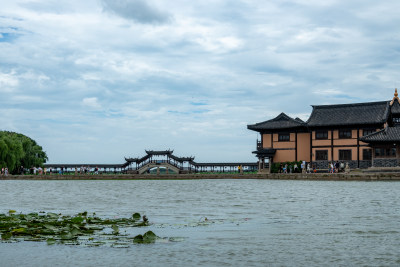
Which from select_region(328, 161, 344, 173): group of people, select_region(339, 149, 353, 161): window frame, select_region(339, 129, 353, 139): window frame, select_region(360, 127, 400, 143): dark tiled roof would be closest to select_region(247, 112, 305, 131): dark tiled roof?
select_region(339, 129, 353, 139): window frame

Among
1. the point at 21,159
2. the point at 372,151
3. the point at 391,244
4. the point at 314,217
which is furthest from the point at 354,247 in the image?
the point at 21,159

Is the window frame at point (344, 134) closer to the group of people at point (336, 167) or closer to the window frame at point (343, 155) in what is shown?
the window frame at point (343, 155)

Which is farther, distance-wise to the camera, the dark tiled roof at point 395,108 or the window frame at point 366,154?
the dark tiled roof at point 395,108

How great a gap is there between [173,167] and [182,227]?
5219cm

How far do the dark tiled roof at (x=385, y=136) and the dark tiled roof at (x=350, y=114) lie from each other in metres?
3.25

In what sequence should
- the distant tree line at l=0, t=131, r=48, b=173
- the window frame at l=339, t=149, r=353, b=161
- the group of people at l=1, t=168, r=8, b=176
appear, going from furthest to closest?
the distant tree line at l=0, t=131, r=48, b=173
the window frame at l=339, t=149, r=353, b=161
the group of people at l=1, t=168, r=8, b=176

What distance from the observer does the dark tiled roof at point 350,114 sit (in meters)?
56.1

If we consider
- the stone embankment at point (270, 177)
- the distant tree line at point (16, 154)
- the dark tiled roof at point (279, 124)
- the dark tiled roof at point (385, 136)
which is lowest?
the stone embankment at point (270, 177)

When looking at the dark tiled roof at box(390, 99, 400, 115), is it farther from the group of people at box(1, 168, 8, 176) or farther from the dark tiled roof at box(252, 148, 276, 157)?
the group of people at box(1, 168, 8, 176)

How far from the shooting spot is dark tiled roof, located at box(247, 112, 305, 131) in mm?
59562

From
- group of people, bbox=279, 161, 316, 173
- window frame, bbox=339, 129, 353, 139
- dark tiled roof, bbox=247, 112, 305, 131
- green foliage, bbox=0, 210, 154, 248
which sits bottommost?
green foliage, bbox=0, 210, 154, 248

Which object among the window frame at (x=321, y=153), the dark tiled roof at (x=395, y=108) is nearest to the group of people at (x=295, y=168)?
the window frame at (x=321, y=153)

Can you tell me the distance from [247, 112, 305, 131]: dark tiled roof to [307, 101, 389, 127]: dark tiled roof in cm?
175

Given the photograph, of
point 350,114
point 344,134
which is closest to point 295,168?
point 344,134
